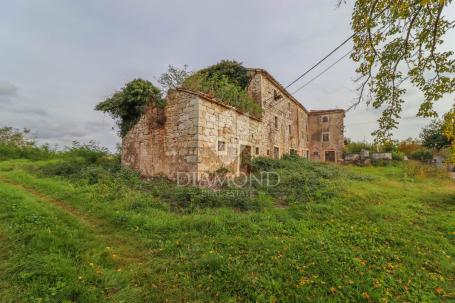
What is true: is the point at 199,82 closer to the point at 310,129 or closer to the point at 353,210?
the point at 353,210

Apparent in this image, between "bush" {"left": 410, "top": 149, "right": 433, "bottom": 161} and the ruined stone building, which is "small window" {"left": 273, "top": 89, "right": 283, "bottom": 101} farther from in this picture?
"bush" {"left": 410, "top": 149, "right": 433, "bottom": 161}

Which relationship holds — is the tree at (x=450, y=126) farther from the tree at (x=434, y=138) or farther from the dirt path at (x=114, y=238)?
the tree at (x=434, y=138)

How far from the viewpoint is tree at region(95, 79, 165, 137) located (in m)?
10.7

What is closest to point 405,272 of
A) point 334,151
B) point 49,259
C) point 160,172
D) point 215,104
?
point 49,259

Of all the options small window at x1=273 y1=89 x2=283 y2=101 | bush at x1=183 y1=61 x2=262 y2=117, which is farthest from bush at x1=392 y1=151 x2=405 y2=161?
bush at x1=183 y1=61 x2=262 y2=117

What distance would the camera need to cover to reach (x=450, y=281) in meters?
3.31

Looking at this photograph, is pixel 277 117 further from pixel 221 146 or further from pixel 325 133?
pixel 325 133

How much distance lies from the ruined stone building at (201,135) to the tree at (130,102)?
0.70m

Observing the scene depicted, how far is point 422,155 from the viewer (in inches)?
786

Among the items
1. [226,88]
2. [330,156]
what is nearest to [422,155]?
[330,156]

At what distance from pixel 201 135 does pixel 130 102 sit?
5.27 metres

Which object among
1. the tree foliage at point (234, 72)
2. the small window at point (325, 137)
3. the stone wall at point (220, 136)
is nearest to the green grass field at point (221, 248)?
Answer: the stone wall at point (220, 136)

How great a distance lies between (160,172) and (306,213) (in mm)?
6201

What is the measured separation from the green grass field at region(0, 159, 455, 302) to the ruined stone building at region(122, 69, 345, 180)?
1.93 meters
